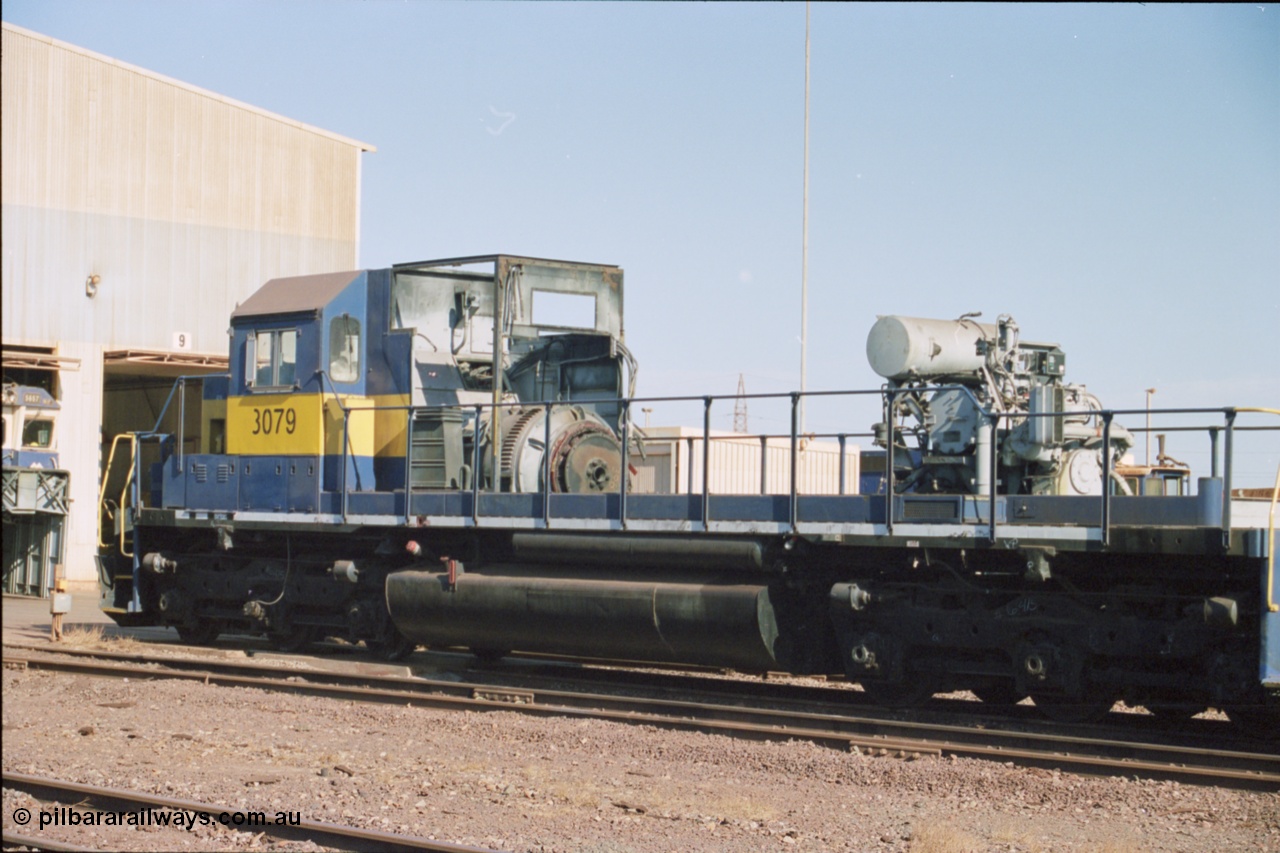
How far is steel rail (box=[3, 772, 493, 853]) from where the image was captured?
6.54m

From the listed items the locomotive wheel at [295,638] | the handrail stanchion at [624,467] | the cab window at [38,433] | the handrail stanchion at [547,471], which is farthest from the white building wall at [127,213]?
the handrail stanchion at [624,467]

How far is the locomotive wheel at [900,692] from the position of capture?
1105 cm

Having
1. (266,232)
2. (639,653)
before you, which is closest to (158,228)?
(266,232)

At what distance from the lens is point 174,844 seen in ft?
22.0

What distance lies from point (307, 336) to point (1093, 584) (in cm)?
846

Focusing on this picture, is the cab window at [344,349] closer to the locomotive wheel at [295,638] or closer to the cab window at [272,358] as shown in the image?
the cab window at [272,358]

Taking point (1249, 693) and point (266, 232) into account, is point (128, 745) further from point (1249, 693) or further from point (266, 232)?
point (266, 232)

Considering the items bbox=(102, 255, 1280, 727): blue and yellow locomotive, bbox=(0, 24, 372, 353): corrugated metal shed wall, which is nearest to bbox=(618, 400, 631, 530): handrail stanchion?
bbox=(102, 255, 1280, 727): blue and yellow locomotive

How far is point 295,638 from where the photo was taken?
1499cm

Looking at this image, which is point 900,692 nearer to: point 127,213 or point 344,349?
point 344,349

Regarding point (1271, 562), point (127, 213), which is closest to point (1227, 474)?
point (1271, 562)

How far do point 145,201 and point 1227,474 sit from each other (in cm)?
2201

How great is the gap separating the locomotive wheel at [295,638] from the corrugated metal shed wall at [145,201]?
12.3 m

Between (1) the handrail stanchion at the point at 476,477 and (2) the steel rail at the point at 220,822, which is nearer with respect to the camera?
(2) the steel rail at the point at 220,822
